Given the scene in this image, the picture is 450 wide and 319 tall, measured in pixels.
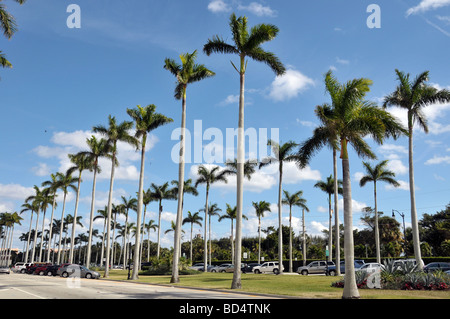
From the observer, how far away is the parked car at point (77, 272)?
3947cm

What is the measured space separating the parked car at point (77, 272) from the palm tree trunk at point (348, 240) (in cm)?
3040

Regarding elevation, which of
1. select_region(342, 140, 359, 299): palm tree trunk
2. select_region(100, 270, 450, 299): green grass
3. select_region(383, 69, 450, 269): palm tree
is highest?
select_region(383, 69, 450, 269): palm tree

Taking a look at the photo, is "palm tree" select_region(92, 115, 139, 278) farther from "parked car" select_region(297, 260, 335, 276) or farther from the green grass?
"parked car" select_region(297, 260, 335, 276)

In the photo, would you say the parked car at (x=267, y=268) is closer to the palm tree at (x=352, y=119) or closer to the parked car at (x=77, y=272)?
the parked car at (x=77, y=272)

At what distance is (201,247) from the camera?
11169 cm

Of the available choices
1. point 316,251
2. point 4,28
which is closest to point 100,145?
point 4,28

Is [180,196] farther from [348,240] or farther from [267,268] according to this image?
[267,268]

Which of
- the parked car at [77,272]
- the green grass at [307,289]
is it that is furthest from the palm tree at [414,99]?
the parked car at [77,272]

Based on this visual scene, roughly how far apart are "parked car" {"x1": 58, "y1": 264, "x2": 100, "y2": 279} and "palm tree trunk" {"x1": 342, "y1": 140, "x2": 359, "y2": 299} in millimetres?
30404

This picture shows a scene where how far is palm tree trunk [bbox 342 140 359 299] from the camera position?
16500 mm

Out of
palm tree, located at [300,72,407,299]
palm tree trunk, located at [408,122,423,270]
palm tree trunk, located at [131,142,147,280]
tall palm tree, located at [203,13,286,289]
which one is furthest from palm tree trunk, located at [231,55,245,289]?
palm tree trunk, located at [131,142,147,280]

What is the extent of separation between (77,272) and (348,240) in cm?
3306

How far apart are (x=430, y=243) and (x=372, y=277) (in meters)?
56.7
